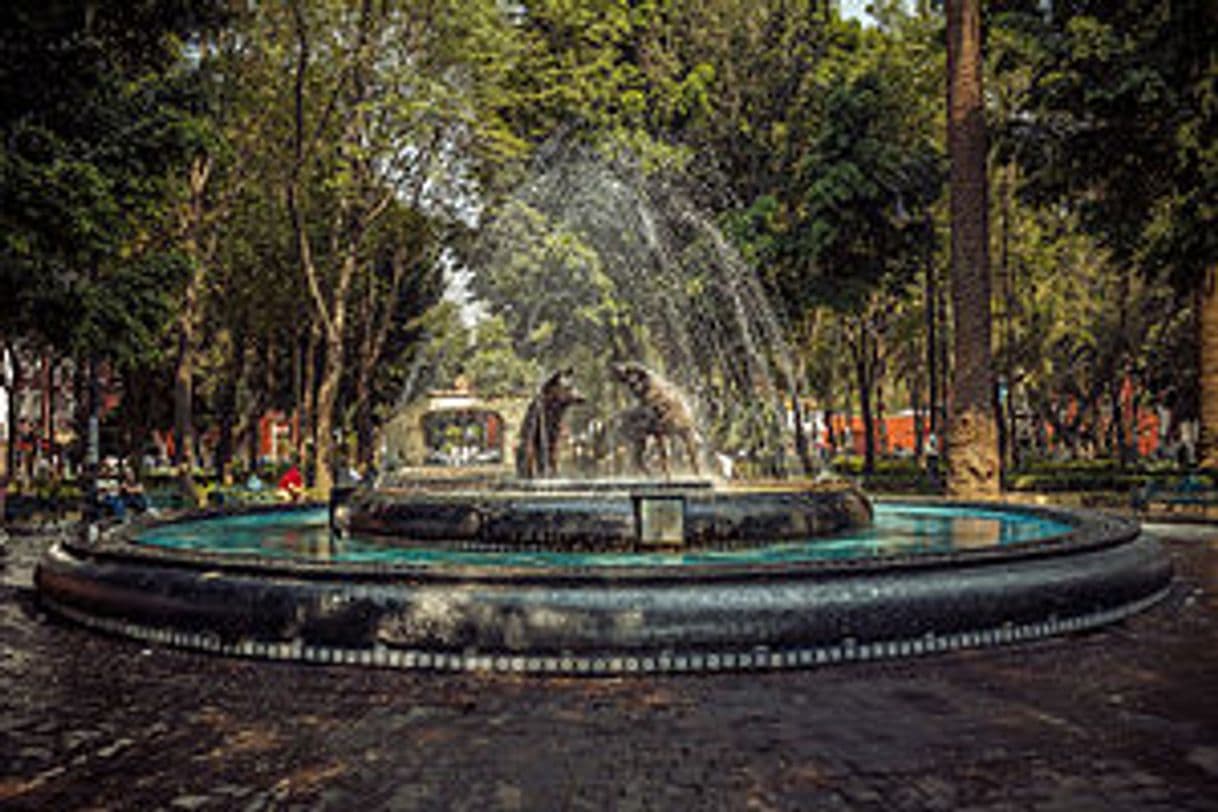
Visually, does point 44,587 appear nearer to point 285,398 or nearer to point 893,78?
point 893,78

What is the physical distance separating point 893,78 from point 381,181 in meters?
16.3

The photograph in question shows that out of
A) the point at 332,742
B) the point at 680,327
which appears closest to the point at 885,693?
the point at 332,742

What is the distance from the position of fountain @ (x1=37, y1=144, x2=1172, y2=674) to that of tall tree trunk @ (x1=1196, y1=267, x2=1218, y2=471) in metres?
9.39

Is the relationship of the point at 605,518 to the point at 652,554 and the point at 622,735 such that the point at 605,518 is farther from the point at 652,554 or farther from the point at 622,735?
the point at 622,735

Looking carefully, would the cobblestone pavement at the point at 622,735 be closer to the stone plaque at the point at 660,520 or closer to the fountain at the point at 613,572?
the fountain at the point at 613,572

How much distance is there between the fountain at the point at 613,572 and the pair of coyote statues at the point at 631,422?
26 mm

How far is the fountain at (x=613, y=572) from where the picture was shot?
6.86 meters

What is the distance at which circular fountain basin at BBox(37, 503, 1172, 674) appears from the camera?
6.82m

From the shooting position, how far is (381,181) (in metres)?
27.1

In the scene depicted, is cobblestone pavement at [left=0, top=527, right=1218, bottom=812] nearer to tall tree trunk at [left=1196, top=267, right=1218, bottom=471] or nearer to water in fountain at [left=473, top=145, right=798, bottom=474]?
tall tree trunk at [left=1196, top=267, right=1218, bottom=471]

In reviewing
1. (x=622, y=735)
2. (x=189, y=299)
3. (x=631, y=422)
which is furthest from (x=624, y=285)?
(x=622, y=735)

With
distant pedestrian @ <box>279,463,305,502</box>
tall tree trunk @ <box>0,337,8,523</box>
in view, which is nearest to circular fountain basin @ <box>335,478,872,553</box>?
tall tree trunk @ <box>0,337,8,523</box>

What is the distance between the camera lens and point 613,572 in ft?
23.1

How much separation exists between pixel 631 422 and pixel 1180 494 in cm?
1297
